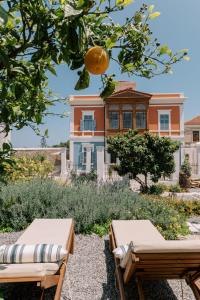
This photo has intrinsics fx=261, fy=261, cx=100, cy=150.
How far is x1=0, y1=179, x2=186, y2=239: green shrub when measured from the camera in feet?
18.8

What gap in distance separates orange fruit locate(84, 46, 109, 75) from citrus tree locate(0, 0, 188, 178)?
4 centimetres

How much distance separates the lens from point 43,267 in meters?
2.65

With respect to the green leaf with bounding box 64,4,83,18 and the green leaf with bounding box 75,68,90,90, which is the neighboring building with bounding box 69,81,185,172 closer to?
the green leaf with bounding box 75,68,90,90

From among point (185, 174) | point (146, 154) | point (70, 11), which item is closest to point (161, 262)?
point (70, 11)

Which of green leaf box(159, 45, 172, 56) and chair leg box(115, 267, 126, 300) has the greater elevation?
green leaf box(159, 45, 172, 56)

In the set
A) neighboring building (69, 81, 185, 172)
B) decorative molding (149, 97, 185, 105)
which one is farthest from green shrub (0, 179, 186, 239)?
decorative molding (149, 97, 185, 105)

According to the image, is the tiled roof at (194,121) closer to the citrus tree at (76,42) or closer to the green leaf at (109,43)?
the citrus tree at (76,42)

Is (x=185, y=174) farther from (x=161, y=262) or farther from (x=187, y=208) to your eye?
(x=161, y=262)

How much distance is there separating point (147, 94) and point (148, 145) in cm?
1070

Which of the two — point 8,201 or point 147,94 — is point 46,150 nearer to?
point 147,94

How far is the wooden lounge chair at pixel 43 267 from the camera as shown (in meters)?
2.52

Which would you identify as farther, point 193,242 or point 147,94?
point 147,94

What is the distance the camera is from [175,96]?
906 inches

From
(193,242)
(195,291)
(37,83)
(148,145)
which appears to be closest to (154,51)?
(37,83)
